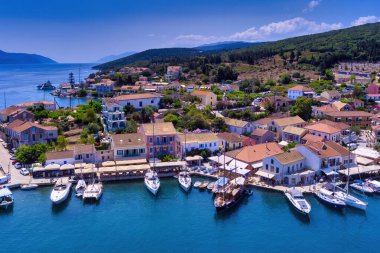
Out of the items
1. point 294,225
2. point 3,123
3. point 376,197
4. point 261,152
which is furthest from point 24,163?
point 376,197

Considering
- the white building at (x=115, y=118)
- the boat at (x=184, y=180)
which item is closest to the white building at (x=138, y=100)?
the white building at (x=115, y=118)

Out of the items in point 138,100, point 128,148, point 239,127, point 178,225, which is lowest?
point 178,225

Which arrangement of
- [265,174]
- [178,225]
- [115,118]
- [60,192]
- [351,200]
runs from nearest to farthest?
[178,225]
[351,200]
[60,192]
[265,174]
[115,118]

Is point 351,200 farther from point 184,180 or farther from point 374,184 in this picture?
point 184,180

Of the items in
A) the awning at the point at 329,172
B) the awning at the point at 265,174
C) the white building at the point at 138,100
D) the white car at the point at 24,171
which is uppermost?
the white building at the point at 138,100

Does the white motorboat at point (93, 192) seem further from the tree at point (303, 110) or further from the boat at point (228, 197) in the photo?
the tree at point (303, 110)

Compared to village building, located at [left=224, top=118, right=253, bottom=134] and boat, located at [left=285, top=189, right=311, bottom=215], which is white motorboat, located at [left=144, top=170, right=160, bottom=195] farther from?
village building, located at [left=224, top=118, right=253, bottom=134]

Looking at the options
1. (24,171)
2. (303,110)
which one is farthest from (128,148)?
(303,110)
